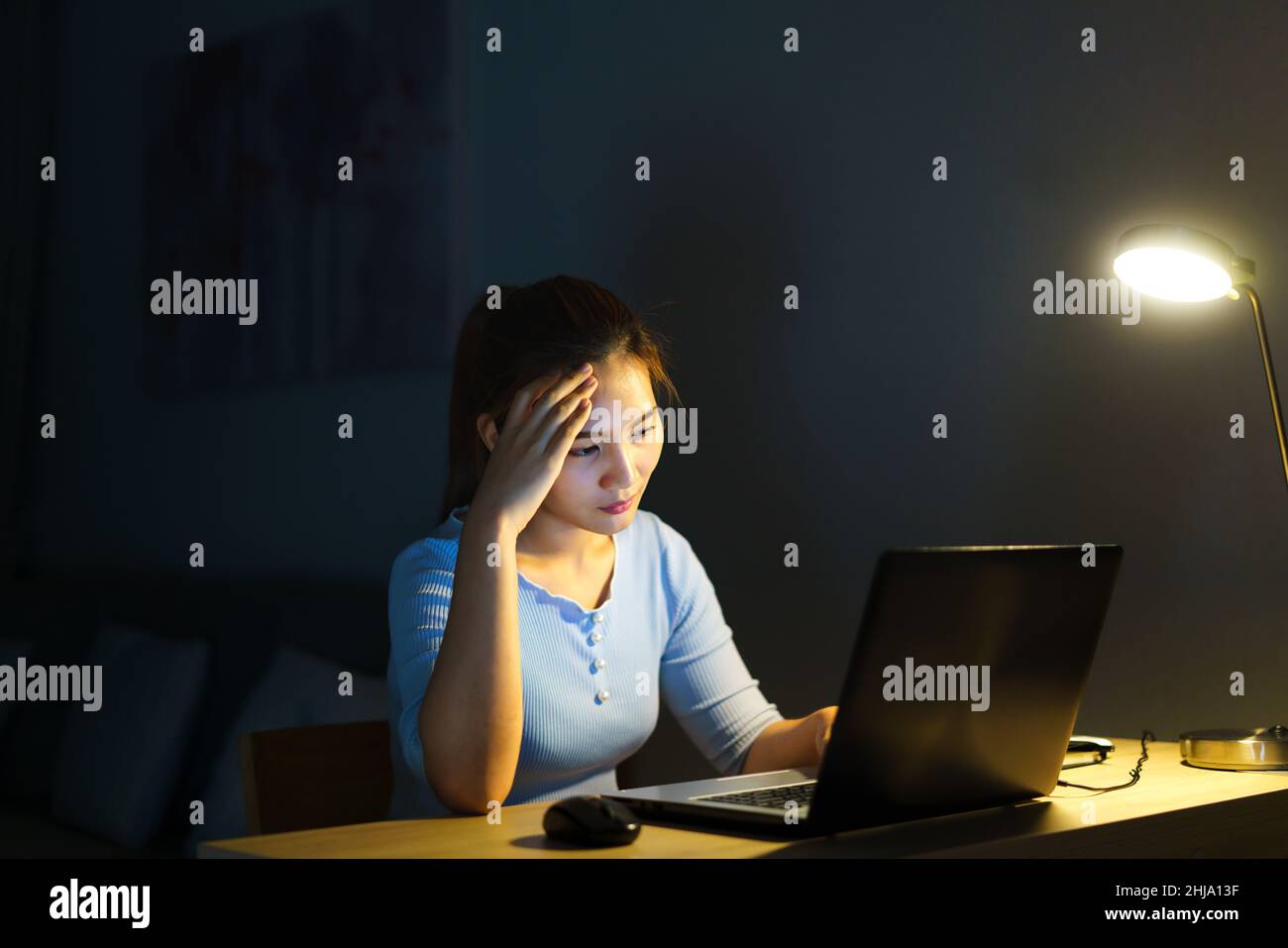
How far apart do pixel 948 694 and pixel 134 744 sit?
1.98 meters

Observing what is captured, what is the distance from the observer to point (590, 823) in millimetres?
897

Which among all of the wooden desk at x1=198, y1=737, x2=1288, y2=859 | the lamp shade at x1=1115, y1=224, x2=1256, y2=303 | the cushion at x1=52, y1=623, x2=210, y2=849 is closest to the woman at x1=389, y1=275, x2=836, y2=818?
the wooden desk at x1=198, y1=737, x2=1288, y2=859

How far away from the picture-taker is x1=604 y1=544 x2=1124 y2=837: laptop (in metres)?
0.89

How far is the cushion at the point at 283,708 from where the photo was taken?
2.17m

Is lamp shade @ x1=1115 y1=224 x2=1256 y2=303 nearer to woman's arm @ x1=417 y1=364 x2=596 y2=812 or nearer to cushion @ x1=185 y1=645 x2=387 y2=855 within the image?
woman's arm @ x1=417 y1=364 x2=596 y2=812

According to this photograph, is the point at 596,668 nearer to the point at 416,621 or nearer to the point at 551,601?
the point at 551,601

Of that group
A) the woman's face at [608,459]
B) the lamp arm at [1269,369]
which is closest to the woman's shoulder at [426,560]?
the woman's face at [608,459]

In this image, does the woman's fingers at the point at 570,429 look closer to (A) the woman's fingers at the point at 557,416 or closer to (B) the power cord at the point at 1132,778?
(A) the woman's fingers at the point at 557,416

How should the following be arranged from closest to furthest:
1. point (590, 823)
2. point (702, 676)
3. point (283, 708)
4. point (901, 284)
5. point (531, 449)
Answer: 1. point (590, 823)
2. point (531, 449)
3. point (702, 676)
4. point (901, 284)
5. point (283, 708)

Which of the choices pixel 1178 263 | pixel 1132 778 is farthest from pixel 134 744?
pixel 1178 263

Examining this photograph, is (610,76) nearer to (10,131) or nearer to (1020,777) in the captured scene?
(1020,777)

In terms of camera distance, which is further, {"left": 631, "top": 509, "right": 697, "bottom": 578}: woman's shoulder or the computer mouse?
{"left": 631, "top": 509, "right": 697, "bottom": 578}: woman's shoulder
